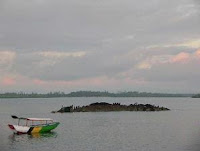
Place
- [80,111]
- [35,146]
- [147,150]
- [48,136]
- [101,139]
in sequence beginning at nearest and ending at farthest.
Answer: [147,150]
[35,146]
[101,139]
[48,136]
[80,111]

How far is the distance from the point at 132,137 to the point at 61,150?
17.4 metres

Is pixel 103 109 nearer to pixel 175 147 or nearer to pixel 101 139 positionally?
pixel 101 139

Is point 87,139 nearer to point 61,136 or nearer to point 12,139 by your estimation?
point 61,136

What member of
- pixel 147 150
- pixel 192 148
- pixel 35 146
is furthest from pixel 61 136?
pixel 192 148

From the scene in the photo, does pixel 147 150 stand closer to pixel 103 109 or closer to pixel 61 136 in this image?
pixel 61 136

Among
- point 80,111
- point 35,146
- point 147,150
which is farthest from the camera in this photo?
point 80,111

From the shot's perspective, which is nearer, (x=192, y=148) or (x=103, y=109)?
(x=192, y=148)

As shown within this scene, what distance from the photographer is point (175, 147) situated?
Answer: 5188cm

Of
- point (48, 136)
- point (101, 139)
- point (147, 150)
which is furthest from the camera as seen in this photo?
point (48, 136)

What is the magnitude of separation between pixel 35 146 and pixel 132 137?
18318mm

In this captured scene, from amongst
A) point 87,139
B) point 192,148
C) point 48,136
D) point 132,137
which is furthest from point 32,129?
point 192,148

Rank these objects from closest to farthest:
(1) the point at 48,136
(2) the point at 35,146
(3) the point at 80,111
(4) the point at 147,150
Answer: (4) the point at 147,150
(2) the point at 35,146
(1) the point at 48,136
(3) the point at 80,111

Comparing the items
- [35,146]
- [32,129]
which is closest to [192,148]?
[35,146]

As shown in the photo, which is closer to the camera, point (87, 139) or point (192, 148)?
point (192, 148)
